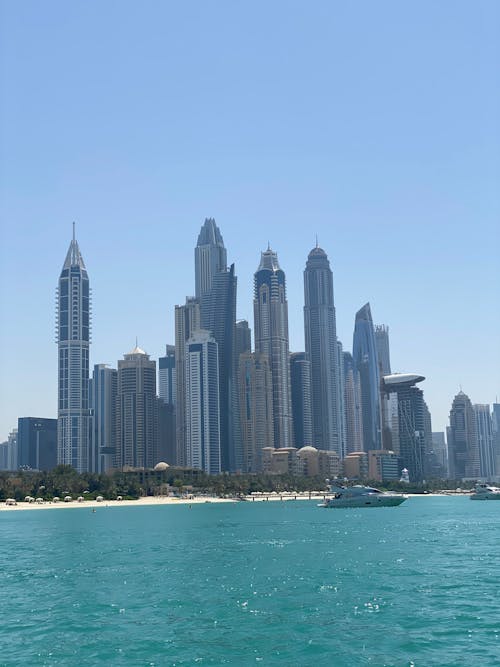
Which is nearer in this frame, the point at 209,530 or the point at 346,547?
the point at 346,547

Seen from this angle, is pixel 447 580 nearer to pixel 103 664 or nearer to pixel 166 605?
pixel 166 605

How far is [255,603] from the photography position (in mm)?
70250

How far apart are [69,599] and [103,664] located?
25559 millimetres

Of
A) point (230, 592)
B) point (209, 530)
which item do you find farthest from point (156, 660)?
point (209, 530)

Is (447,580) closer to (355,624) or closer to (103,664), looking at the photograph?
(355,624)

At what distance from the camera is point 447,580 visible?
81562 millimetres

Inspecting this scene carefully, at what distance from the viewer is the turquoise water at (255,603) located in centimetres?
5262

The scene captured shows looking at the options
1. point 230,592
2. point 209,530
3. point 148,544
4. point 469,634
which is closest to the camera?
point 469,634

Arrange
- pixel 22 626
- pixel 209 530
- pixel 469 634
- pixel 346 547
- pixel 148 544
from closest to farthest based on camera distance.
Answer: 1. pixel 469 634
2. pixel 22 626
3. pixel 346 547
4. pixel 148 544
5. pixel 209 530

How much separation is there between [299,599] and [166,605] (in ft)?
37.6

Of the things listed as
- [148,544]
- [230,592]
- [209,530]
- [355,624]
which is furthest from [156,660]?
[209,530]

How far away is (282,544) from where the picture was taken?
126 meters

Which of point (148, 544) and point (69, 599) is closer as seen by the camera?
point (69, 599)

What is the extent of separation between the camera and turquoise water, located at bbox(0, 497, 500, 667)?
52.6m
